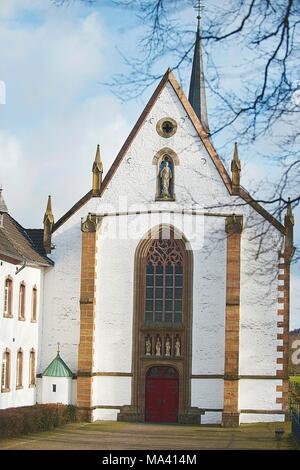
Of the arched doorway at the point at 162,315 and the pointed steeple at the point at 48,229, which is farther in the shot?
the pointed steeple at the point at 48,229

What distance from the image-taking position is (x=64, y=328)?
38906 mm

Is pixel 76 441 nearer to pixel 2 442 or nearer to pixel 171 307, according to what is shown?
pixel 2 442

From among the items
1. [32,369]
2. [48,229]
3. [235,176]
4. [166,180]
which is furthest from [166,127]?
[32,369]

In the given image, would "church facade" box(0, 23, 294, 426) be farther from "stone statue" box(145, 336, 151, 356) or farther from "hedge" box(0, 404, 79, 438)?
"hedge" box(0, 404, 79, 438)

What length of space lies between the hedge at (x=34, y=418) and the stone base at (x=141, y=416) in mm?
1963

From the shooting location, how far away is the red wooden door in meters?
38.0

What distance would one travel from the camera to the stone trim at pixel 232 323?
3662cm

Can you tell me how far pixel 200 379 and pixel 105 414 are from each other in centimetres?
416

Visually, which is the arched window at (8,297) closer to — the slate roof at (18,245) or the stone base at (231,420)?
the slate roof at (18,245)

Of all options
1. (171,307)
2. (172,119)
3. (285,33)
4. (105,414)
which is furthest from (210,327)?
(285,33)

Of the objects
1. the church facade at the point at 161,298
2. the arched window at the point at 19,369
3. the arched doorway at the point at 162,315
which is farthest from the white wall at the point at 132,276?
the arched window at the point at 19,369

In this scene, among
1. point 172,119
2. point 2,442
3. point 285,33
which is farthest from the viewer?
point 172,119

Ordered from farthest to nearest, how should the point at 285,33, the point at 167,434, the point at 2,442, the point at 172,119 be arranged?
1. the point at 172,119
2. the point at 167,434
3. the point at 2,442
4. the point at 285,33

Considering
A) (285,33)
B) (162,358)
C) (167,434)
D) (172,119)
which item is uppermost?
(172,119)
